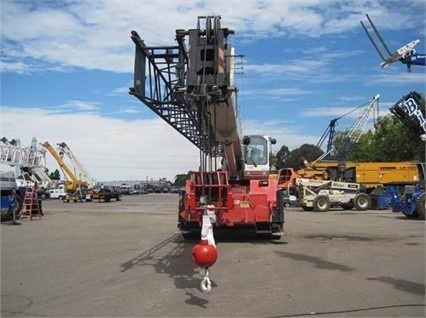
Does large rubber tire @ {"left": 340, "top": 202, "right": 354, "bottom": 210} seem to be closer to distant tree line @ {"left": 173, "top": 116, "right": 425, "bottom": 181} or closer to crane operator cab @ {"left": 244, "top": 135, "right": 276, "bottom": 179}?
distant tree line @ {"left": 173, "top": 116, "right": 425, "bottom": 181}

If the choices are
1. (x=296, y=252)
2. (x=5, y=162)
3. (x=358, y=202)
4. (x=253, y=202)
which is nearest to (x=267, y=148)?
(x=253, y=202)

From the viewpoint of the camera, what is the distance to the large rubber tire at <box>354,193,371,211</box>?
112 ft

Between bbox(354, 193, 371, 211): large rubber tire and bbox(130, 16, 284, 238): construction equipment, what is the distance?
18523 mm

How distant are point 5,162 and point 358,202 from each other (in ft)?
79.1

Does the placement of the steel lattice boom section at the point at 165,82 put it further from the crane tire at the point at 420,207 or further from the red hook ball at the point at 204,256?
the crane tire at the point at 420,207

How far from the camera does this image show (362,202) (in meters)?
34.1

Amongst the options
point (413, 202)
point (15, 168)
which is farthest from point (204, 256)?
point (15, 168)

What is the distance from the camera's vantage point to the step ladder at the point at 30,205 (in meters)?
25.7

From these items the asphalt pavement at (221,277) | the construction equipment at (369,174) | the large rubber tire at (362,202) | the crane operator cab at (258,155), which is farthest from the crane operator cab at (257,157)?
the construction equipment at (369,174)

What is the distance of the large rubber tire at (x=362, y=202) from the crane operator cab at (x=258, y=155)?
729 inches

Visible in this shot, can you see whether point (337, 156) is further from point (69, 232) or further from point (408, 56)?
point (69, 232)

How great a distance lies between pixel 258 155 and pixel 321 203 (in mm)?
17594

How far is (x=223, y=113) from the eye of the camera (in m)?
10.8

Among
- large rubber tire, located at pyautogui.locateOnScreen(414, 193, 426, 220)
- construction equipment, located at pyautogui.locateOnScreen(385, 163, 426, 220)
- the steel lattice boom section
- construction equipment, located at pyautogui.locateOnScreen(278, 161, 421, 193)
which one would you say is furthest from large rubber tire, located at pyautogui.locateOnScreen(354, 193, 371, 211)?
the steel lattice boom section
